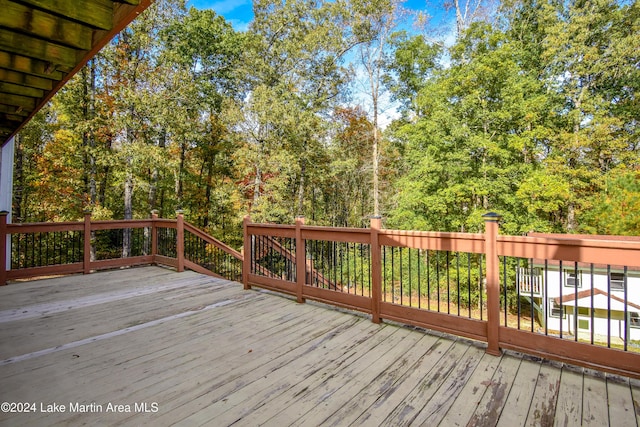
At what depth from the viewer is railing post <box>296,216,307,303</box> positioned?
12.6 feet

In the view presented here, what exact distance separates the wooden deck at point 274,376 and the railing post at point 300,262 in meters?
0.35

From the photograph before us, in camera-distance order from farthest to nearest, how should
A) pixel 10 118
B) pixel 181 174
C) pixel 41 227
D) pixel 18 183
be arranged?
pixel 181 174 < pixel 18 183 < pixel 41 227 < pixel 10 118

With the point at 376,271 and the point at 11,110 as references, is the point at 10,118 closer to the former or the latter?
the point at 11,110

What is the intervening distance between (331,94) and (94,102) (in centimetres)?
995

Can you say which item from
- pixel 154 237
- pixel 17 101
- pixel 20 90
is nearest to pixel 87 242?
pixel 154 237

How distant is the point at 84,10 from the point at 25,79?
5.38 ft

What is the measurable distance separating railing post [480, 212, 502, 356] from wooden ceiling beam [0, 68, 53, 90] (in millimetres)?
4354

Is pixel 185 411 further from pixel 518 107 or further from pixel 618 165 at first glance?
pixel 618 165

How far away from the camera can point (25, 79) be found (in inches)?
112

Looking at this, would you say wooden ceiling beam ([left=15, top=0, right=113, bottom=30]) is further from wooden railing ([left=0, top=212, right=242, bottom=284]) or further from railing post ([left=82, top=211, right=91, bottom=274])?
railing post ([left=82, top=211, right=91, bottom=274])

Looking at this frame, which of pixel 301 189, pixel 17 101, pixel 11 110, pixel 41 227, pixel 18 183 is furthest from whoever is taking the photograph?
pixel 301 189

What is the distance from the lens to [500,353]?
8.20 ft

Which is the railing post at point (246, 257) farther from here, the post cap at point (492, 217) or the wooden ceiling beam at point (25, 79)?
the post cap at point (492, 217)

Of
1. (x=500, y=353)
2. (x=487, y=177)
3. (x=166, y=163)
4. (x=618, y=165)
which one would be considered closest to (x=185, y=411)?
(x=500, y=353)
